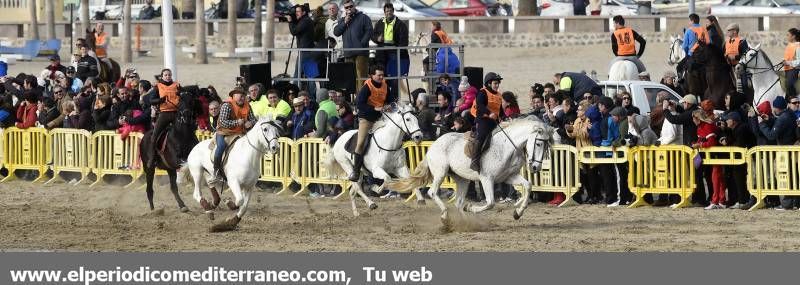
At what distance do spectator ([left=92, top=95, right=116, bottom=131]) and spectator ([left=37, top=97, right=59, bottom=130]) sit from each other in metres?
1.11

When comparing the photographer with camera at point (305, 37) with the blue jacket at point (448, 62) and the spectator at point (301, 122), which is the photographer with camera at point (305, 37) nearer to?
the blue jacket at point (448, 62)

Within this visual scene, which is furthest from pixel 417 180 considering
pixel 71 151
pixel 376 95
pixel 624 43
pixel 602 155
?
pixel 624 43

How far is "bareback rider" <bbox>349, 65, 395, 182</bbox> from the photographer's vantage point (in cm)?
2561

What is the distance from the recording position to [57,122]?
31875 millimetres

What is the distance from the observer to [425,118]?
27688 millimetres

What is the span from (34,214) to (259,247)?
18.7ft

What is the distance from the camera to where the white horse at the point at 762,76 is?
98.2ft

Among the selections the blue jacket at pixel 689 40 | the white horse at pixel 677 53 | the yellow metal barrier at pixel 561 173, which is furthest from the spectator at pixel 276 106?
the white horse at pixel 677 53

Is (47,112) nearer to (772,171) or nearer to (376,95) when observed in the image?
(376,95)

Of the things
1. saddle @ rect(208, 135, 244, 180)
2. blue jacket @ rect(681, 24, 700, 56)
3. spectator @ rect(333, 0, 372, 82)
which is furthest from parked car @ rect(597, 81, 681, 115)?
saddle @ rect(208, 135, 244, 180)

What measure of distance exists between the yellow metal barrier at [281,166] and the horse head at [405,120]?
12.6 feet

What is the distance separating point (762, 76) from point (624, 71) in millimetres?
2853

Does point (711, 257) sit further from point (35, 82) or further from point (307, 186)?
point (35, 82)

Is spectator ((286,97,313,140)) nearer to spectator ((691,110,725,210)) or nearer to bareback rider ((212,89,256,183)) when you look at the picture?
bareback rider ((212,89,256,183))
